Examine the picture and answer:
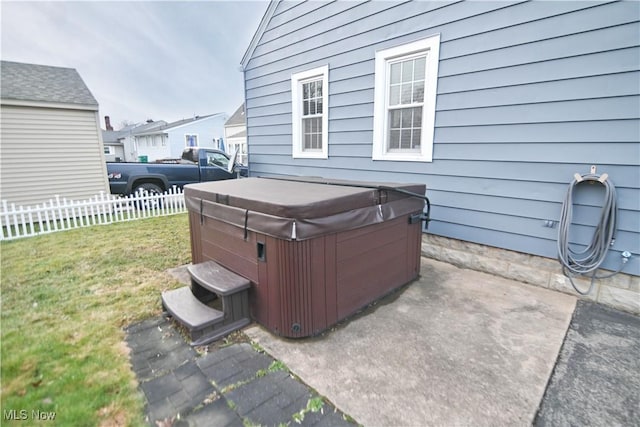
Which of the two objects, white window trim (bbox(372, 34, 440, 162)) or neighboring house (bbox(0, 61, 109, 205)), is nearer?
white window trim (bbox(372, 34, 440, 162))

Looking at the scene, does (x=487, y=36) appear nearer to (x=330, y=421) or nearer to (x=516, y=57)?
(x=516, y=57)

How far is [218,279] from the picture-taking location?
2.38 m

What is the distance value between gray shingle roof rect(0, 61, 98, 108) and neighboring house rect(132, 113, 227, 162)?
14.0m

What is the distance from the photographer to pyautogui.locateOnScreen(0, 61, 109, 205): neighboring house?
21.0 feet

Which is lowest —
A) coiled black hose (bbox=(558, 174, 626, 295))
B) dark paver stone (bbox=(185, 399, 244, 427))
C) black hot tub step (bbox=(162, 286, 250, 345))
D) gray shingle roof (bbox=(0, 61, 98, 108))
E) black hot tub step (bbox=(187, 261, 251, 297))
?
dark paver stone (bbox=(185, 399, 244, 427))

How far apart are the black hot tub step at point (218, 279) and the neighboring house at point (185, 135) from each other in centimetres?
2153

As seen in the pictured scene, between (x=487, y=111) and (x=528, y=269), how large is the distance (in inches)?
68.9

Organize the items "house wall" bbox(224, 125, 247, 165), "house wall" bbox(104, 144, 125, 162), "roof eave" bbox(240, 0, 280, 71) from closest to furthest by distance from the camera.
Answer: "roof eave" bbox(240, 0, 280, 71) → "house wall" bbox(224, 125, 247, 165) → "house wall" bbox(104, 144, 125, 162)

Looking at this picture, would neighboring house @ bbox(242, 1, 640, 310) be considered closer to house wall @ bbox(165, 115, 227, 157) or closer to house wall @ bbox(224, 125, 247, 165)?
house wall @ bbox(224, 125, 247, 165)

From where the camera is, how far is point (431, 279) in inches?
130

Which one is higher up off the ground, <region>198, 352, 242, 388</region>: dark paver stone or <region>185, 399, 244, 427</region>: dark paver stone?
<region>185, 399, 244, 427</region>: dark paver stone

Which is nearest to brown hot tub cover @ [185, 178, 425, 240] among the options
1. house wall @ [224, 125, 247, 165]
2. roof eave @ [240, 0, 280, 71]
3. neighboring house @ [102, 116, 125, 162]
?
roof eave @ [240, 0, 280, 71]

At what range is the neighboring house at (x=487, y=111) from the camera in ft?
8.35

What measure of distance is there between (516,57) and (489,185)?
1.29m
